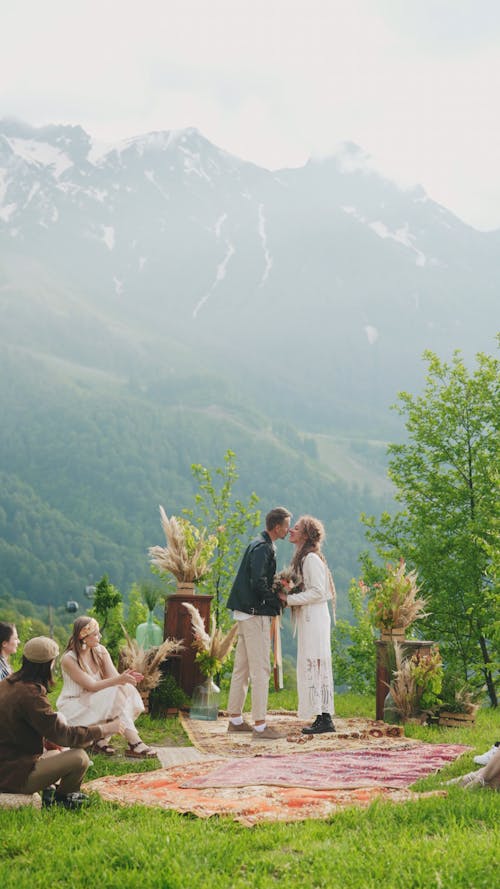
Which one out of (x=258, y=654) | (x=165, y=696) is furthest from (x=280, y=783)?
(x=165, y=696)

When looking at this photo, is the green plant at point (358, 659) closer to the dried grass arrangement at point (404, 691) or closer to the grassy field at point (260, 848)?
the dried grass arrangement at point (404, 691)

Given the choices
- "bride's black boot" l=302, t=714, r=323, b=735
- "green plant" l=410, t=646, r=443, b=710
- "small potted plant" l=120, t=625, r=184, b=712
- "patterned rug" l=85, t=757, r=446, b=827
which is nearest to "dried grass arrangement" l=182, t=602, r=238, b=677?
"small potted plant" l=120, t=625, r=184, b=712

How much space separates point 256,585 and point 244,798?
3987mm

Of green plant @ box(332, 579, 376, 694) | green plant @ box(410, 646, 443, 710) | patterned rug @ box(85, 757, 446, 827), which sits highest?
green plant @ box(410, 646, 443, 710)

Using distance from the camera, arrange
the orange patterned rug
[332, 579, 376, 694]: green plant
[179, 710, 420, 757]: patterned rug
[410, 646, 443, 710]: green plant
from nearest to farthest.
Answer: the orange patterned rug < [179, 710, 420, 757]: patterned rug < [410, 646, 443, 710]: green plant < [332, 579, 376, 694]: green plant

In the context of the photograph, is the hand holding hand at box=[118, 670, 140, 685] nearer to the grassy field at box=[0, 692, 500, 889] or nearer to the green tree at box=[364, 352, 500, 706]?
the grassy field at box=[0, 692, 500, 889]

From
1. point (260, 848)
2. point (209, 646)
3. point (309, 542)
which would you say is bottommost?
point (260, 848)

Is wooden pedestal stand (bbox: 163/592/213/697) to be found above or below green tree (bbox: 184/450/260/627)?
below

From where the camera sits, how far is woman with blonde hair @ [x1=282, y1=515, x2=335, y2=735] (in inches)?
408

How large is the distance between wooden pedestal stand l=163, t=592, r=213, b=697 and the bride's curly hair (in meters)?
1.94

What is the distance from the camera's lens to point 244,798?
20.5 ft

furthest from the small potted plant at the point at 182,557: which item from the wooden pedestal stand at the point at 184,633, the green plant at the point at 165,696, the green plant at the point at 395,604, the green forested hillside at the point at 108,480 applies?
the green forested hillside at the point at 108,480

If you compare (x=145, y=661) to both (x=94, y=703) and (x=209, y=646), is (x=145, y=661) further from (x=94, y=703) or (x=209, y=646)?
(x=94, y=703)

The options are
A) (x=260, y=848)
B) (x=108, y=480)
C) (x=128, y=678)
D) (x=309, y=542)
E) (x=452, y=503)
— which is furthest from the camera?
(x=108, y=480)
